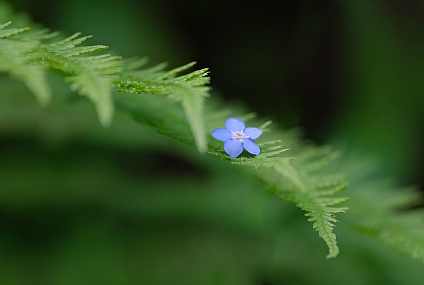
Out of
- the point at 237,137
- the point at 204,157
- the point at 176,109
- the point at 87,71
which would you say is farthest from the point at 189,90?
the point at 204,157

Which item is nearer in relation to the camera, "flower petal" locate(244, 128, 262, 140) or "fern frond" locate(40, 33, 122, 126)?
"fern frond" locate(40, 33, 122, 126)

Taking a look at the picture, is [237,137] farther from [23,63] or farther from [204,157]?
[204,157]

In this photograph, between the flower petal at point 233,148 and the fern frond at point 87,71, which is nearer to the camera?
the fern frond at point 87,71

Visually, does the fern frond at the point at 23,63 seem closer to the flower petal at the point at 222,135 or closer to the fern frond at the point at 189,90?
the fern frond at the point at 189,90

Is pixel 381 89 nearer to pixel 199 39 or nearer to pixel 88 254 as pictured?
pixel 199 39

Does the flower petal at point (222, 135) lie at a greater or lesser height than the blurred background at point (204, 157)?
lesser

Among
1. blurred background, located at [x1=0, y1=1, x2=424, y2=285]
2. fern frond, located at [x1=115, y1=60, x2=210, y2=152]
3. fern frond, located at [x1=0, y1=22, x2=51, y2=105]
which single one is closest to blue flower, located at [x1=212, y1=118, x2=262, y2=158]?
fern frond, located at [x1=115, y1=60, x2=210, y2=152]

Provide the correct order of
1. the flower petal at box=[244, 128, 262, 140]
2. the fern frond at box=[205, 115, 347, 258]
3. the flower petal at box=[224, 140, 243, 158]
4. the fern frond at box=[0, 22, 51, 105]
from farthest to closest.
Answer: the flower petal at box=[244, 128, 262, 140] < the flower petal at box=[224, 140, 243, 158] < the fern frond at box=[205, 115, 347, 258] < the fern frond at box=[0, 22, 51, 105]

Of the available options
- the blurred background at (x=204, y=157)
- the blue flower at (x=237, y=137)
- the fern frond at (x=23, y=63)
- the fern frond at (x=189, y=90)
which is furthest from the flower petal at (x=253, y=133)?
the fern frond at (x=23, y=63)

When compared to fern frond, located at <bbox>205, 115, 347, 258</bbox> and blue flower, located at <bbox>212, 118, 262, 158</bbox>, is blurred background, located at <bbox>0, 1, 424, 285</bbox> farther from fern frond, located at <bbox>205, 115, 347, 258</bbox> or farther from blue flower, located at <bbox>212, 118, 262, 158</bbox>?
blue flower, located at <bbox>212, 118, 262, 158</bbox>
